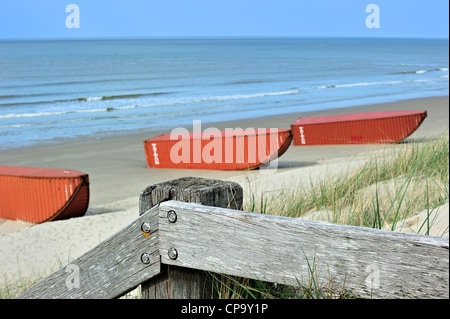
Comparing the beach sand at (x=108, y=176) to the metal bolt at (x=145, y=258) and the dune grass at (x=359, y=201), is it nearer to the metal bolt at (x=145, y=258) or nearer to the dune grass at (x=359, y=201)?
the dune grass at (x=359, y=201)

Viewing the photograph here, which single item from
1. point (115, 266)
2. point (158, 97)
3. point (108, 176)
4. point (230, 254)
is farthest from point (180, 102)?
point (230, 254)

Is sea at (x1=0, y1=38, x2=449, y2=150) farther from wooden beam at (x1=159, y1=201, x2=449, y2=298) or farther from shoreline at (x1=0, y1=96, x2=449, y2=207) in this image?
wooden beam at (x1=159, y1=201, x2=449, y2=298)

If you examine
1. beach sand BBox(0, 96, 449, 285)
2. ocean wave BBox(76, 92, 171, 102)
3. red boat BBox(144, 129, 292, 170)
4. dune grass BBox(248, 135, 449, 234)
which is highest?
ocean wave BBox(76, 92, 171, 102)

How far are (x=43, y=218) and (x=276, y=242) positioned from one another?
7908mm

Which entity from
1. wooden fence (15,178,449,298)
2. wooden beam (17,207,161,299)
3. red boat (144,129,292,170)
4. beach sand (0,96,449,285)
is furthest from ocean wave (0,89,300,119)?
wooden fence (15,178,449,298)

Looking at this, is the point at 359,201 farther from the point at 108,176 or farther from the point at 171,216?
the point at 108,176

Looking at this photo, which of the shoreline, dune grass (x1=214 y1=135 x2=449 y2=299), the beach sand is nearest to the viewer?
dune grass (x1=214 y1=135 x2=449 y2=299)

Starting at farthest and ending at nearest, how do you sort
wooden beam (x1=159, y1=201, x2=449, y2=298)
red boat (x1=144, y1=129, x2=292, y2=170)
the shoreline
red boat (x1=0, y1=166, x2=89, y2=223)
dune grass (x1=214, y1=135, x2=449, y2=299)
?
red boat (x1=144, y1=129, x2=292, y2=170) < the shoreline < red boat (x1=0, y1=166, x2=89, y2=223) < dune grass (x1=214, y1=135, x2=449, y2=299) < wooden beam (x1=159, y1=201, x2=449, y2=298)

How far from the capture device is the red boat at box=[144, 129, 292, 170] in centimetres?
1141

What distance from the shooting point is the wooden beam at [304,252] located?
152cm

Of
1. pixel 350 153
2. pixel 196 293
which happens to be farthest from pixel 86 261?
pixel 350 153

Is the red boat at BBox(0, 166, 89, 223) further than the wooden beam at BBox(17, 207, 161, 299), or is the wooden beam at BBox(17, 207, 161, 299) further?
the red boat at BBox(0, 166, 89, 223)
